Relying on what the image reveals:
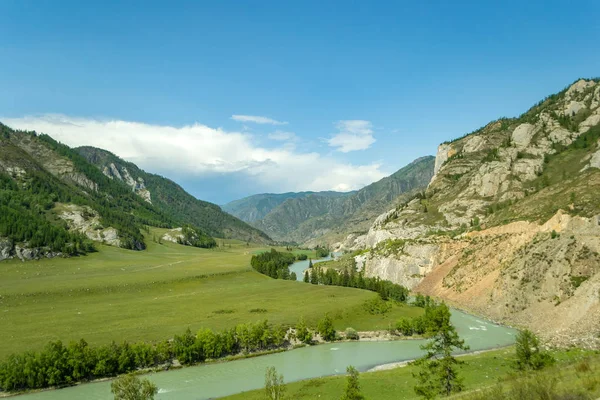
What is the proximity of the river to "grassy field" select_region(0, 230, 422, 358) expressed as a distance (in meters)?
14.7

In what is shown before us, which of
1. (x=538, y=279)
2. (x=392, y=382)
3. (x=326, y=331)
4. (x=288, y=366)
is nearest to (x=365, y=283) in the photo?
(x=326, y=331)

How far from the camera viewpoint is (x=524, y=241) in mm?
104625

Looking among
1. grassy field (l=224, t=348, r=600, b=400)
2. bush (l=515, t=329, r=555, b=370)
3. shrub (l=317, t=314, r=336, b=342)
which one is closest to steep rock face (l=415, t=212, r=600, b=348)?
grassy field (l=224, t=348, r=600, b=400)

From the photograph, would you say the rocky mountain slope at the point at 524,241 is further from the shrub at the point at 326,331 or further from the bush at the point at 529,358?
the shrub at the point at 326,331

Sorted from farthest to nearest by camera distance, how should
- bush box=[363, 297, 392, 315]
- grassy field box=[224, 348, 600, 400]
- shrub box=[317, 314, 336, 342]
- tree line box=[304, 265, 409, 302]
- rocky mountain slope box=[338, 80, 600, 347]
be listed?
tree line box=[304, 265, 409, 302] < bush box=[363, 297, 392, 315] < shrub box=[317, 314, 336, 342] < rocky mountain slope box=[338, 80, 600, 347] < grassy field box=[224, 348, 600, 400]

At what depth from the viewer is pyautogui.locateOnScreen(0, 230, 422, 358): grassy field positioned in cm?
8444

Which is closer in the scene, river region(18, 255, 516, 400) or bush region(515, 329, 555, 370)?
bush region(515, 329, 555, 370)

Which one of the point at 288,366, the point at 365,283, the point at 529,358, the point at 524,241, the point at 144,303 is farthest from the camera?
the point at 365,283

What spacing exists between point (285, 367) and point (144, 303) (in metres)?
62.2

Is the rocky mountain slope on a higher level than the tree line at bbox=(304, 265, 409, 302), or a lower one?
higher

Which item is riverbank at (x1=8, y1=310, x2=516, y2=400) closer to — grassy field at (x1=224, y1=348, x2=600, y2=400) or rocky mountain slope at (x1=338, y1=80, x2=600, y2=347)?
grassy field at (x1=224, y1=348, x2=600, y2=400)

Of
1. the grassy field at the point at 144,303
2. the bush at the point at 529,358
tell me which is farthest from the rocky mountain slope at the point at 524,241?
the bush at the point at 529,358

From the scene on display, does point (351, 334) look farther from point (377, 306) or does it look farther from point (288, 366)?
point (288, 366)

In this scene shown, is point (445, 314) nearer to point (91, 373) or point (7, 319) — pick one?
point (91, 373)
